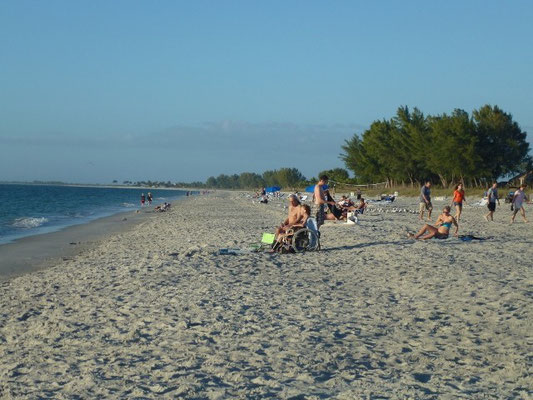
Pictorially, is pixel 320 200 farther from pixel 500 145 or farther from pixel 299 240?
pixel 500 145

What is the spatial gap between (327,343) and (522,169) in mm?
50843

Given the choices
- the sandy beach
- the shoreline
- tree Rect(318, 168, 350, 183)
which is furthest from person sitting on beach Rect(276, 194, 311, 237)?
tree Rect(318, 168, 350, 183)

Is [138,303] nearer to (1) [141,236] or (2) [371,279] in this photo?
(2) [371,279]

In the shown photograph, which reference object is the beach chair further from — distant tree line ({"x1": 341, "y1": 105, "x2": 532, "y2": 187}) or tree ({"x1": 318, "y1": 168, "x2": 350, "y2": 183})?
tree ({"x1": 318, "y1": 168, "x2": 350, "y2": 183})

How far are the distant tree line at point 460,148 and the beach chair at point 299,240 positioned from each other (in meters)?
39.6

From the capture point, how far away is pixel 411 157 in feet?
202

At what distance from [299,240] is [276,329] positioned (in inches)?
244

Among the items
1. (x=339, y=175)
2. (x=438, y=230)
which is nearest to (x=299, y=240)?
(x=438, y=230)

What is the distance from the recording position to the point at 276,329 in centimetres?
629

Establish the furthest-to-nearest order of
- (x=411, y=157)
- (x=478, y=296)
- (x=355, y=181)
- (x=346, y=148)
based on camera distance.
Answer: (x=355, y=181) < (x=346, y=148) < (x=411, y=157) < (x=478, y=296)

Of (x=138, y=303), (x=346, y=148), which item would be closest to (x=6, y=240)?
(x=138, y=303)

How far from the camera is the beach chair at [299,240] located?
12344 mm

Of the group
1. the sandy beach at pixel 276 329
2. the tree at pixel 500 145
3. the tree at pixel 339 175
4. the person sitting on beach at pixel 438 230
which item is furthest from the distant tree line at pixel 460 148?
the sandy beach at pixel 276 329

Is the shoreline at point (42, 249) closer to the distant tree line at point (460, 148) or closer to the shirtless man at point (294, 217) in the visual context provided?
the shirtless man at point (294, 217)
